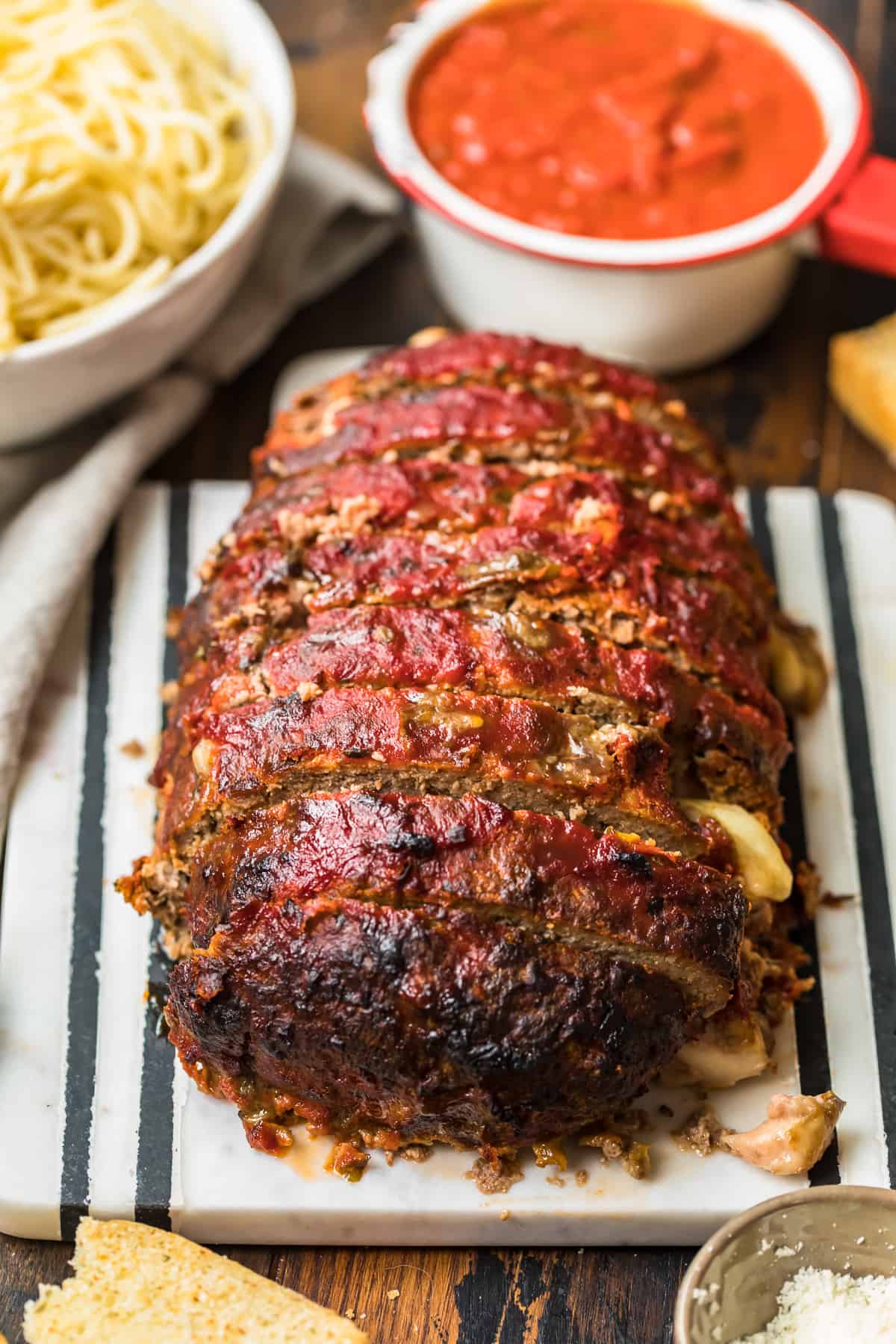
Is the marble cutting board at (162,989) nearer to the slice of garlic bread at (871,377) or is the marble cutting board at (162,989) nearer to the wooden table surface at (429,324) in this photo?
the wooden table surface at (429,324)

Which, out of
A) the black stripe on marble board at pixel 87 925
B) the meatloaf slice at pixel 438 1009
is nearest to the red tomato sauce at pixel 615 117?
the black stripe on marble board at pixel 87 925

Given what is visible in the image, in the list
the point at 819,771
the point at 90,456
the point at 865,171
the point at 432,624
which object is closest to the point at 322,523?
the point at 432,624

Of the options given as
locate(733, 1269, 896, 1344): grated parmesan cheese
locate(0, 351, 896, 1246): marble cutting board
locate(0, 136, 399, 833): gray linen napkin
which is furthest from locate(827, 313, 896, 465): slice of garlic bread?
locate(733, 1269, 896, 1344): grated parmesan cheese

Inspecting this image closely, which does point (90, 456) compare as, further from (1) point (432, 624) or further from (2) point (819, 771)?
(2) point (819, 771)

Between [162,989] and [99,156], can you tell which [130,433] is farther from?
[162,989]

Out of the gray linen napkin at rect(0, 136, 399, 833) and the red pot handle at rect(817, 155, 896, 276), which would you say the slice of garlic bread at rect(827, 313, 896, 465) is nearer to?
the red pot handle at rect(817, 155, 896, 276)

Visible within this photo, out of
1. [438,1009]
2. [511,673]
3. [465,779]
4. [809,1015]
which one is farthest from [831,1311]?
[511,673]
